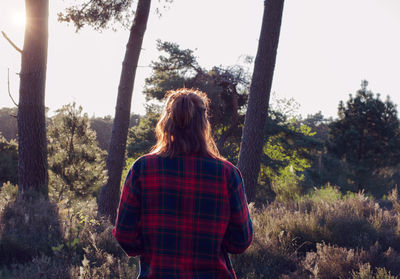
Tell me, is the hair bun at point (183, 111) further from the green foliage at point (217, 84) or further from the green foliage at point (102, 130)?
the green foliage at point (102, 130)

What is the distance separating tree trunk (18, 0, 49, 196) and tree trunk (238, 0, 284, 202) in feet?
15.1

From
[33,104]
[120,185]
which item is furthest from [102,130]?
[33,104]

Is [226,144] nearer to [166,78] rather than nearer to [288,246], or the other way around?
[166,78]

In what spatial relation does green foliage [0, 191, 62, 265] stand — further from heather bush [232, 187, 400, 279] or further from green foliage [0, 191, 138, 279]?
heather bush [232, 187, 400, 279]

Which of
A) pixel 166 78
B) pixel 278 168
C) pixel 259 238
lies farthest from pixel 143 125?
pixel 259 238

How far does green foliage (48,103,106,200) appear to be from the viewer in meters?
9.86

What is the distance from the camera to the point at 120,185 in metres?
12.1

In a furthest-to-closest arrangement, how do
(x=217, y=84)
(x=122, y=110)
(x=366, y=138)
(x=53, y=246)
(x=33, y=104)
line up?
(x=366, y=138) → (x=217, y=84) → (x=122, y=110) → (x=33, y=104) → (x=53, y=246)

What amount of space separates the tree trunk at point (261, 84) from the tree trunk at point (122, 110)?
3420 millimetres

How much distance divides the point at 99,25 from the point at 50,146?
147 inches

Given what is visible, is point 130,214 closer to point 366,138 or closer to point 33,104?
point 33,104

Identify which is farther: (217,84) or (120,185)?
(217,84)

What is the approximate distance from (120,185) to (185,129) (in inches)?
410

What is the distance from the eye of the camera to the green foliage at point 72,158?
986 centimetres
